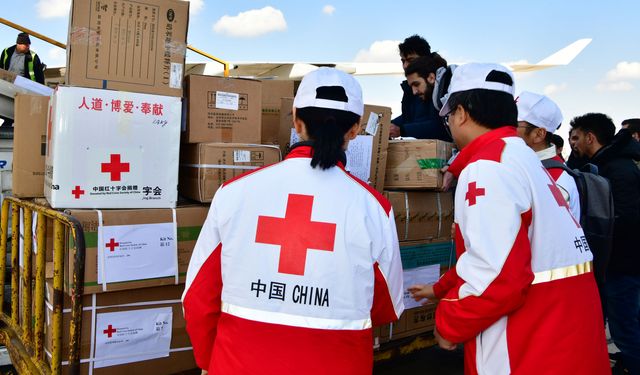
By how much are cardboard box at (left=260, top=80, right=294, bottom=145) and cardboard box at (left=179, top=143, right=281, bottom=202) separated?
1.16 ft

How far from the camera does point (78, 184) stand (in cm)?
236

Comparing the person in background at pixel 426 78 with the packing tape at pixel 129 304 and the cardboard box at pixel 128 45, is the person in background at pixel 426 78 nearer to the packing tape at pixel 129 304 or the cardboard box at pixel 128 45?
the cardboard box at pixel 128 45

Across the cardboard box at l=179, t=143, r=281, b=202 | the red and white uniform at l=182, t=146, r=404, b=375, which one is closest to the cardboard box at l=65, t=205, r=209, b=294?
the cardboard box at l=179, t=143, r=281, b=202

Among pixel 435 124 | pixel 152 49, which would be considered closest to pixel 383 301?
pixel 152 49

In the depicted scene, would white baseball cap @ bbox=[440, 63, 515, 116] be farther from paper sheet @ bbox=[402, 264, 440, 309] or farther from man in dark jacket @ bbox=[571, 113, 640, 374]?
man in dark jacket @ bbox=[571, 113, 640, 374]

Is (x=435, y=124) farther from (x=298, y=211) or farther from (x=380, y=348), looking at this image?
(x=298, y=211)

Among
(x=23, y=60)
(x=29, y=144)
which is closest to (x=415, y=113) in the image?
(x=29, y=144)

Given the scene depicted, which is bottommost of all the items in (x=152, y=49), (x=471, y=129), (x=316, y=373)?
(x=316, y=373)

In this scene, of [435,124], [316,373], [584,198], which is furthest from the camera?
[435,124]

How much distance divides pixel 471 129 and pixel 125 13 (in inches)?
65.6

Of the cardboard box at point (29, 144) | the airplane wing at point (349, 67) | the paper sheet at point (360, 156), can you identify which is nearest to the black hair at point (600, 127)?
the paper sheet at point (360, 156)

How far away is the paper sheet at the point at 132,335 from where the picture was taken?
92.8 inches

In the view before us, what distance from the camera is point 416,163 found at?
3039 millimetres

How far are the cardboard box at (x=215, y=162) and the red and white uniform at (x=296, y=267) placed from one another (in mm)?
1087
